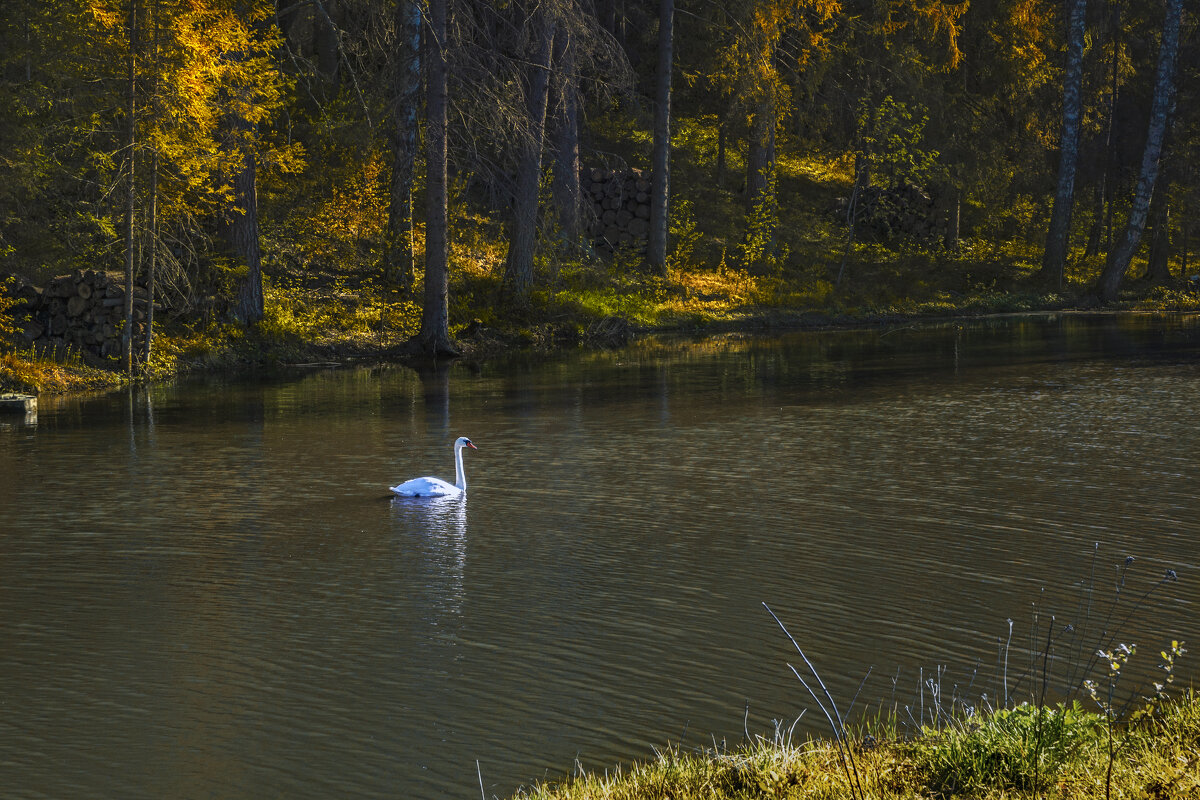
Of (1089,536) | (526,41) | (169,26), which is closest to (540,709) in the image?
(1089,536)

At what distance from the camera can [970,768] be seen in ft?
16.7

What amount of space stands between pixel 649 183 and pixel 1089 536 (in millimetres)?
31663

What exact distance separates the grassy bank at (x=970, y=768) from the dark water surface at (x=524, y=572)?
82cm

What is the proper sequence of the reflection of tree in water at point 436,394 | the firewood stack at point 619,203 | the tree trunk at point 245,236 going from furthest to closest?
the firewood stack at point 619,203, the tree trunk at point 245,236, the reflection of tree in water at point 436,394

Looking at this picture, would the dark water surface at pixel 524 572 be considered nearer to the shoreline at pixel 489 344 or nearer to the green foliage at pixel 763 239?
the shoreline at pixel 489 344

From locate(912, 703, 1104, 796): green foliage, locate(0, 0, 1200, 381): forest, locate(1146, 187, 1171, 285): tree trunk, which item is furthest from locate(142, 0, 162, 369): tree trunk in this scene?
locate(1146, 187, 1171, 285): tree trunk

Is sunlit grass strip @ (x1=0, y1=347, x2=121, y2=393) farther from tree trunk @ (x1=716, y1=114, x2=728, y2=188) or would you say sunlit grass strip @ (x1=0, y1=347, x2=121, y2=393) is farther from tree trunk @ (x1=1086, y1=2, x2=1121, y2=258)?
tree trunk @ (x1=1086, y1=2, x2=1121, y2=258)

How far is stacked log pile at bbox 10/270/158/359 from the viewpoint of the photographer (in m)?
23.9

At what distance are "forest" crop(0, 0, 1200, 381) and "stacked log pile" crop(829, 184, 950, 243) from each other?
4.3 inches

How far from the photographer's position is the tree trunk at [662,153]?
36750mm

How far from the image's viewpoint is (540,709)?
6793 millimetres

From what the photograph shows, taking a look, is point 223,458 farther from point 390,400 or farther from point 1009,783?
point 1009,783

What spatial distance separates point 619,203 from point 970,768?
36164 mm

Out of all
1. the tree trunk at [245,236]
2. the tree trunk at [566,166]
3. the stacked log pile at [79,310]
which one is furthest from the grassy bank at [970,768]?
the tree trunk at [566,166]
